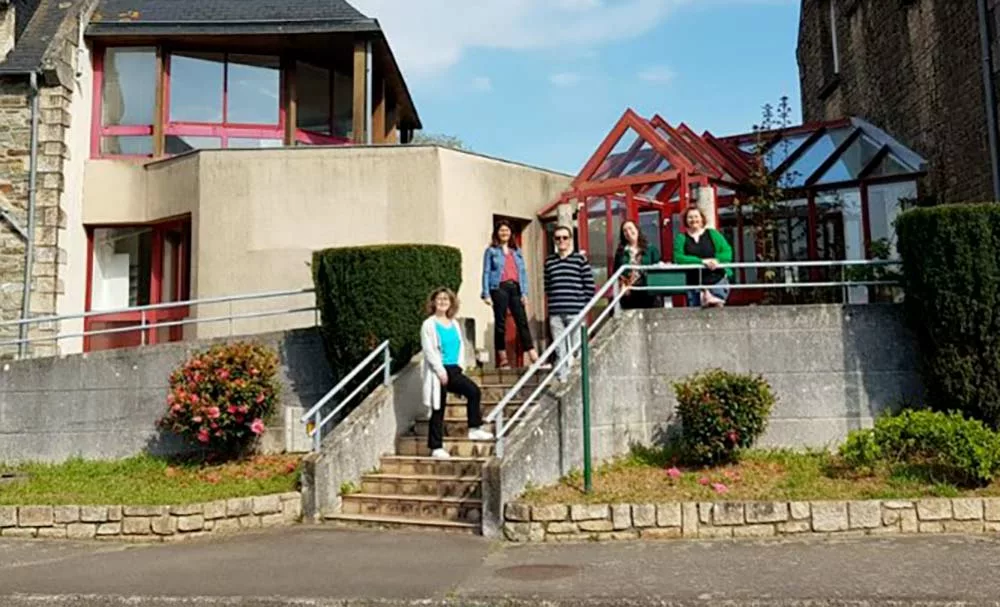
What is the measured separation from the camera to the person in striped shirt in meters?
9.69

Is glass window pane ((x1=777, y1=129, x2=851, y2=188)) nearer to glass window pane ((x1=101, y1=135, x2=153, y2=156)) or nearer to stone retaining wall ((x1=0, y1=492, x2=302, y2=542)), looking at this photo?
stone retaining wall ((x1=0, y1=492, x2=302, y2=542))

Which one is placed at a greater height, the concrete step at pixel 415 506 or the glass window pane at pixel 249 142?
the glass window pane at pixel 249 142

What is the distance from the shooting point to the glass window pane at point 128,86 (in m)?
15.0

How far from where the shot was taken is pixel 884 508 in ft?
23.6

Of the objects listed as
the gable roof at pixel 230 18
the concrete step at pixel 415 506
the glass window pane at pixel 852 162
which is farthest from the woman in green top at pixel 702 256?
the gable roof at pixel 230 18

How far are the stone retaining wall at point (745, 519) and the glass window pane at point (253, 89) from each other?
10427mm

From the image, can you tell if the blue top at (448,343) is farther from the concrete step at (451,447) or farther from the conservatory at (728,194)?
the conservatory at (728,194)

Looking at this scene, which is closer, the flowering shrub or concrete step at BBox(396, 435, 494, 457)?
concrete step at BBox(396, 435, 494, 457)

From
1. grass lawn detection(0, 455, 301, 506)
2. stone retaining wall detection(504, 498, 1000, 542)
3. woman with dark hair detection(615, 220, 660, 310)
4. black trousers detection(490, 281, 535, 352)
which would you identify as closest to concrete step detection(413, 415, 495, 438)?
black trousers detection(490, 281, 535, 352)

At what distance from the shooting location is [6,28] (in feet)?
46.8

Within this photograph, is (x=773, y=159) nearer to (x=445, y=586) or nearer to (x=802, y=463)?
(x=802, y=463)

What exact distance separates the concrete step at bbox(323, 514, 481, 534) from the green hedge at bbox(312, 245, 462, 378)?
2.07m

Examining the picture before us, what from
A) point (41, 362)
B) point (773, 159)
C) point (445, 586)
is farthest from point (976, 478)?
point (41, 362)

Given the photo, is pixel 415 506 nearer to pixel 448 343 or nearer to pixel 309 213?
pixel 448 343
